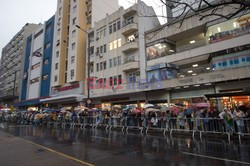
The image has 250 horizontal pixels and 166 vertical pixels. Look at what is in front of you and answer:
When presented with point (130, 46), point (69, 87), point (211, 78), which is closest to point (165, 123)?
point (211, 78)

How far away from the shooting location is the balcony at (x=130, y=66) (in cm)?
2522

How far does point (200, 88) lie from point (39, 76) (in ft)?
140

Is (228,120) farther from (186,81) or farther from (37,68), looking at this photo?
(37,68)

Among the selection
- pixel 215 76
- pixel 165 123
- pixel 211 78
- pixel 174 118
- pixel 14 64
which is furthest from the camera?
pixel 14 64

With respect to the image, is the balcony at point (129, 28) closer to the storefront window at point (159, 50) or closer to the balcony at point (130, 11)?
the balcony at point (130, 11)

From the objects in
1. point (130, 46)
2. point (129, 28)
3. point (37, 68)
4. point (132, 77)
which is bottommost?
point (132, 77)

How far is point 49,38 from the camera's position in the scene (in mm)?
47156

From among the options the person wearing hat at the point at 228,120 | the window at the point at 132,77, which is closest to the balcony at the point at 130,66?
the window at the point at 132,77

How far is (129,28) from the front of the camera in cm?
2652

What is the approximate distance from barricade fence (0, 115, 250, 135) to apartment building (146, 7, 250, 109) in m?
2.77

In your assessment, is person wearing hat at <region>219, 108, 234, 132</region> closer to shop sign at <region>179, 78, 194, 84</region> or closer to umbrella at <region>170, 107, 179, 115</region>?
umbrella at <region>170, 107, 179, 115</region>

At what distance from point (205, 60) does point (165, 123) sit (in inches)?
476

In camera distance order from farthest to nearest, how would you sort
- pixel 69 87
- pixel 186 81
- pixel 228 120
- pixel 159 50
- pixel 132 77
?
pixel 69 87
pixel 132 77
pixel 159 50
pixel 186 81
pixel 228 120

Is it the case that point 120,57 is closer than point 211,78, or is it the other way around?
point 211,78
